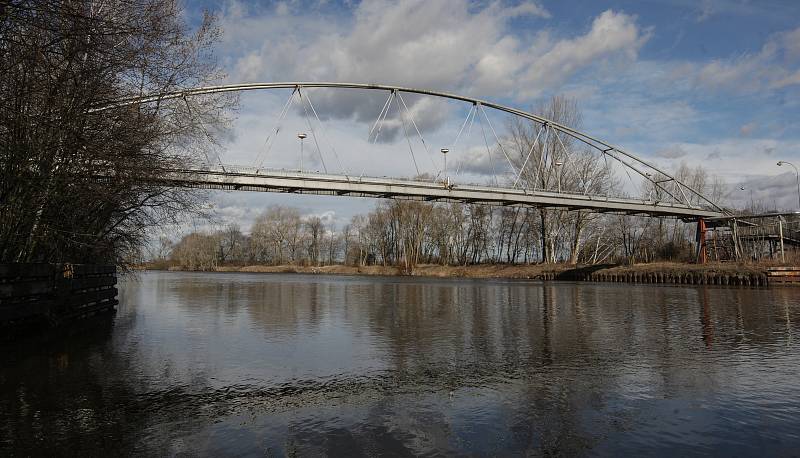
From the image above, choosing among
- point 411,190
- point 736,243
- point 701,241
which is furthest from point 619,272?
point 411,190

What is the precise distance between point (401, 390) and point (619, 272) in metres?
55.8

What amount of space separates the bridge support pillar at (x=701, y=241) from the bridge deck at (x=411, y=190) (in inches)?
204

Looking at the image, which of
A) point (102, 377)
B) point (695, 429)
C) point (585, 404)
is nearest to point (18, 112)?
point (102, 377)

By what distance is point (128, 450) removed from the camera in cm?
525

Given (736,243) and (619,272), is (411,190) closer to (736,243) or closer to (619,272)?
(619,272)

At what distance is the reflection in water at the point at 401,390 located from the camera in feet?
18.5

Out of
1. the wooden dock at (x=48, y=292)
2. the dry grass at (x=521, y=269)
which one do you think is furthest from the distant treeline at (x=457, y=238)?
the wooden dock at (x=48, y=292)

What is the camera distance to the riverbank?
154 ft

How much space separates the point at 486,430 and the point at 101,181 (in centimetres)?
1152

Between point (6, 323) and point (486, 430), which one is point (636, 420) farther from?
point (6, 323)

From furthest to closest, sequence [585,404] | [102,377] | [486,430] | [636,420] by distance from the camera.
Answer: [102,377] < [585,404] < [636,420] < [486,430]

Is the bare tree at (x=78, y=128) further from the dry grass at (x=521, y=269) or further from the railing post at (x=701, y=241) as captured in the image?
the railing post at (x=701, y=241)

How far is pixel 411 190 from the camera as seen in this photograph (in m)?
48.2

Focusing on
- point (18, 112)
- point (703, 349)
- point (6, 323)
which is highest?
point (18, 112)
